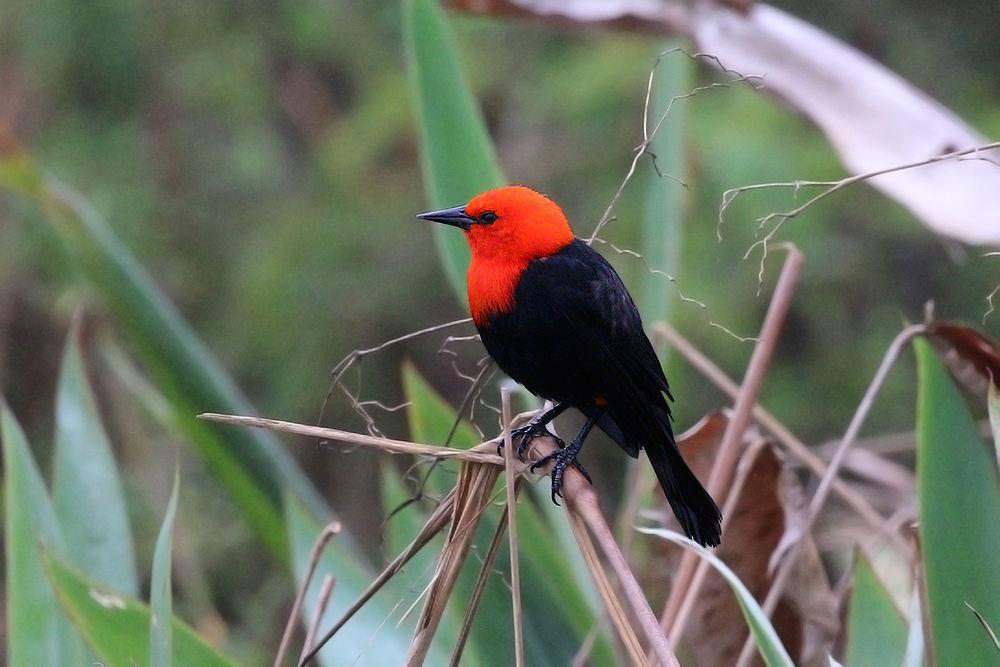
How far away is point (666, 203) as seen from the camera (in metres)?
2.33

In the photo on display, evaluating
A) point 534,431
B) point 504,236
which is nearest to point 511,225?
point 504,236

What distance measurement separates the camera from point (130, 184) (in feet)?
17.4

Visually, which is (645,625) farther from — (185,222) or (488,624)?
(185,222)

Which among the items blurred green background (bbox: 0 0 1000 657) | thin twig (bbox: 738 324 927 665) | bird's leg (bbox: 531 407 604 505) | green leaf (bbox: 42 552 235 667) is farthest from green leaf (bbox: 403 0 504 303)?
blurred green background (bbox: 0 0 1000 657)

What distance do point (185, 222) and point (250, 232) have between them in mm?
341

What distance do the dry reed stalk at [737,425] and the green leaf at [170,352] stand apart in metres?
0.81

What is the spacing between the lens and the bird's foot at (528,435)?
71.2 inches

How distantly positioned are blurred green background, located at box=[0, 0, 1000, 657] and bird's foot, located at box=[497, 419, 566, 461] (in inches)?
99.5

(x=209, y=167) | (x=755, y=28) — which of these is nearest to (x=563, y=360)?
(x=755, y=28)

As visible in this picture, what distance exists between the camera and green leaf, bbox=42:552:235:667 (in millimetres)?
1481

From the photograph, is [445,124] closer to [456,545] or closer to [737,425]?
[737,425]

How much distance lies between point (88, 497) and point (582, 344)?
0.92 meters

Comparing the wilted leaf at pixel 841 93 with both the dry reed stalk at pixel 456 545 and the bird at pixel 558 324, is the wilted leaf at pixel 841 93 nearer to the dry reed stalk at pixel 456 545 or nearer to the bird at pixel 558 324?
the bird at pixel 558 324

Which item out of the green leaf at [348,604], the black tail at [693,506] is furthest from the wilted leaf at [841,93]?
the green leaf at [348,604]
